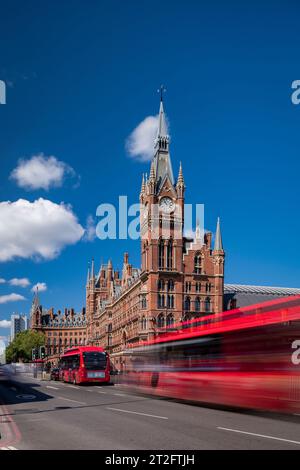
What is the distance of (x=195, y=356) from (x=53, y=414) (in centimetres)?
703

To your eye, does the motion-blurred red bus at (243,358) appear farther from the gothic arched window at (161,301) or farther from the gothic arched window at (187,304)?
the gothic arched window at (187,304)

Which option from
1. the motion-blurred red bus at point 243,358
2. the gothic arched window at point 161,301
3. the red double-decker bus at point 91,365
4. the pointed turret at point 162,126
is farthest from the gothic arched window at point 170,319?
the motion-blurred red bus at point 243,358

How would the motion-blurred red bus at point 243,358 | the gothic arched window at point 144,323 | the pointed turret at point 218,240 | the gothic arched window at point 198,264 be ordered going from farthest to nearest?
the pointed turret at point 218,240
the gothic arched window at point 198,264
the gothic arched window at point 144,323
the motion-blurred red bus at point 243,358

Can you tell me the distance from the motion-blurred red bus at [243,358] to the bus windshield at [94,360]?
51.8ft

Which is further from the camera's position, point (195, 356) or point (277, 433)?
point (195, 356)

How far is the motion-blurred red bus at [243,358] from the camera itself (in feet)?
57.1

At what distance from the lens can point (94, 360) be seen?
43438 millimetres

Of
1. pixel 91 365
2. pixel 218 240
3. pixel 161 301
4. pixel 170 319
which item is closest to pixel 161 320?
pixel 170 319

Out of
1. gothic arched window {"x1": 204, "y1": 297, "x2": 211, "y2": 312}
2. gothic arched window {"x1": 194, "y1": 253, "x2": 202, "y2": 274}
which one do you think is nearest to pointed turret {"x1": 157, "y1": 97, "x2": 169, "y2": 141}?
gothic arched window {"x1": 194, "y1": 253, "x2": 202, "y2": 274}

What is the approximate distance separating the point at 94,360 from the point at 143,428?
28.5 meters
